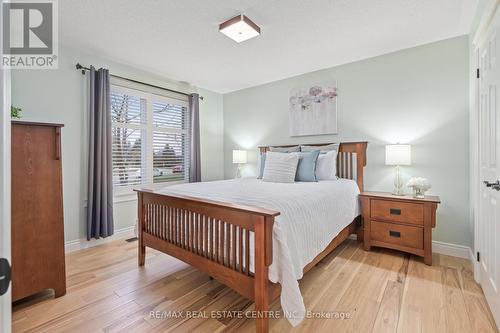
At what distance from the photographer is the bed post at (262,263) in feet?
4.43

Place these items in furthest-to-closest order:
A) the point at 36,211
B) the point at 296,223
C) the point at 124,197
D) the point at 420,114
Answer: the point at 124,197 < the point at 420,114 < the point at 36,211 < the point at 296,223

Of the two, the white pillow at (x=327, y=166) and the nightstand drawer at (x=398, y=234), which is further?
the white pillow at (x=327, y=166)

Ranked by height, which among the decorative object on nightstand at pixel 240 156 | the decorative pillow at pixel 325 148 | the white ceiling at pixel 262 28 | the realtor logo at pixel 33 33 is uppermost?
the white ceiling at pixel 262 28

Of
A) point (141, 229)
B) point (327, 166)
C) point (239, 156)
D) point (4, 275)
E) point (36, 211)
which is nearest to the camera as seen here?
point (4, 275)

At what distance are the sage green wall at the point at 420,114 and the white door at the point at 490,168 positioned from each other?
74cm

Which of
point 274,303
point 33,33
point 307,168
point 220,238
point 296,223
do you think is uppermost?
point 33,33

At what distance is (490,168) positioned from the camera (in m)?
1.61

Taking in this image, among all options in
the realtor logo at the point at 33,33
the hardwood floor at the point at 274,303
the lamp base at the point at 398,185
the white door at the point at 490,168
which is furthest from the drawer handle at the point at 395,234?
the realtor logo at the point at 33,33

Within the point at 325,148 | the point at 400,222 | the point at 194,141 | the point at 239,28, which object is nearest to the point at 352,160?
the point at 325,148

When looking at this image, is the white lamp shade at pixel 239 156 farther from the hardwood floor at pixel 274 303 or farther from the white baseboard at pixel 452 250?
the white baseboard at pixel 452 250

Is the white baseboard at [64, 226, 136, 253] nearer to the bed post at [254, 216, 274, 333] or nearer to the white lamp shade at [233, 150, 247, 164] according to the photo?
the white lamp shade at [233, 150, 247, 164]

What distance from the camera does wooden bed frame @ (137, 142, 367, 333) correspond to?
1.37m

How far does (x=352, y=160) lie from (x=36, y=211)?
3208 millimetres

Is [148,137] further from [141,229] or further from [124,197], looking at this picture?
[141,229]
